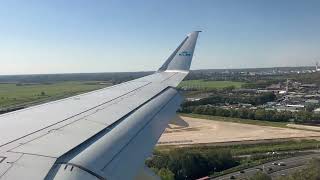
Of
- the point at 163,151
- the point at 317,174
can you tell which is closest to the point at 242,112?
the point at 163,151

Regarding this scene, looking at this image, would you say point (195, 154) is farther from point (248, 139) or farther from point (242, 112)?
point (242, 112)

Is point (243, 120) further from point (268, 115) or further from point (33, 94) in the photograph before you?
point (33, 94)

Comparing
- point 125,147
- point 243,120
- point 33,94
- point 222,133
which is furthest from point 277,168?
→ point 33,94

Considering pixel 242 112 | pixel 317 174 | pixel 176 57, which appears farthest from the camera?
pixel 242 112

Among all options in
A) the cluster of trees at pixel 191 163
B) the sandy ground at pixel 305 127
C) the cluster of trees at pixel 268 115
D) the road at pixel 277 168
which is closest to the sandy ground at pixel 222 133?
the sandy ground at pixel 305 127

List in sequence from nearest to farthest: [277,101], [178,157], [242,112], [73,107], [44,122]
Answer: [44,122]
[73,107]
[178,157]
[242,112]
[277,101]

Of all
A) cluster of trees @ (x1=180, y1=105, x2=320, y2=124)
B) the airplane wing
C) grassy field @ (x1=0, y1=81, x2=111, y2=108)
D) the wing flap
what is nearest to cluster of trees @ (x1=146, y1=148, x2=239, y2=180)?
the airplane wing
